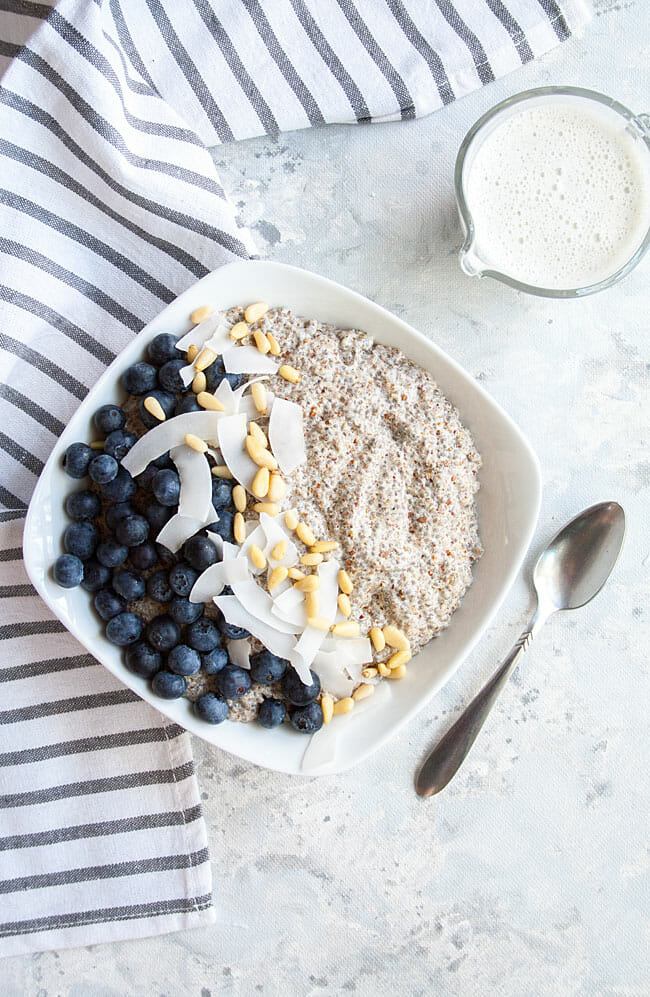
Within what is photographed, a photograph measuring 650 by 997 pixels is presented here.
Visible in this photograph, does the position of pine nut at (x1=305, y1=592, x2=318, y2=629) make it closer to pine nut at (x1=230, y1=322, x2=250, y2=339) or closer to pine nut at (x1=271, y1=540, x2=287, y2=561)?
pine nut at (x1=271, y1=540, x2=287, y2=561)

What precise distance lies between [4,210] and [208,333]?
0.43 meters

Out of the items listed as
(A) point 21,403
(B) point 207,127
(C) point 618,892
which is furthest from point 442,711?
(B) point 207,127

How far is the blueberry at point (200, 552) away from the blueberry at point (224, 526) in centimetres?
2

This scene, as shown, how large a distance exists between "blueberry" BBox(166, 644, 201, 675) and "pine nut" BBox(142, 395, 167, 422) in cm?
35

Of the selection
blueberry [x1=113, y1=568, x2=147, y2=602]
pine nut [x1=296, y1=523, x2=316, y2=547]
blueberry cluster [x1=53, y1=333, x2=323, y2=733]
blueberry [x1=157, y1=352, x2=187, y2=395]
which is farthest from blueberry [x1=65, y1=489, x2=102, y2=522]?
pine nut [x1=296, y1=523, x2=316, y2=547]

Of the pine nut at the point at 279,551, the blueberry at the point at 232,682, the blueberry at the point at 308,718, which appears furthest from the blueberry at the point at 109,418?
the blueberry at the point at 308,718

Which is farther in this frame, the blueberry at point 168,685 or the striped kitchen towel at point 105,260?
the striped kitchen towel at point 105,260

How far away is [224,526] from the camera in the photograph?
1296mm

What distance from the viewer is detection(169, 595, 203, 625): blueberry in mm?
1286

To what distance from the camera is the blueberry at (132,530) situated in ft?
4.19

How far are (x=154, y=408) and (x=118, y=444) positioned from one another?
78 millimetres

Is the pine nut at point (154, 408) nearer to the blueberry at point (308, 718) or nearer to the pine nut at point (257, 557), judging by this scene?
the pine nut at point (257, 557)

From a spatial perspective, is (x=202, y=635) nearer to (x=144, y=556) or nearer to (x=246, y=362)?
(x=144, y=556)

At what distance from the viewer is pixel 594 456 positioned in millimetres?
1606
